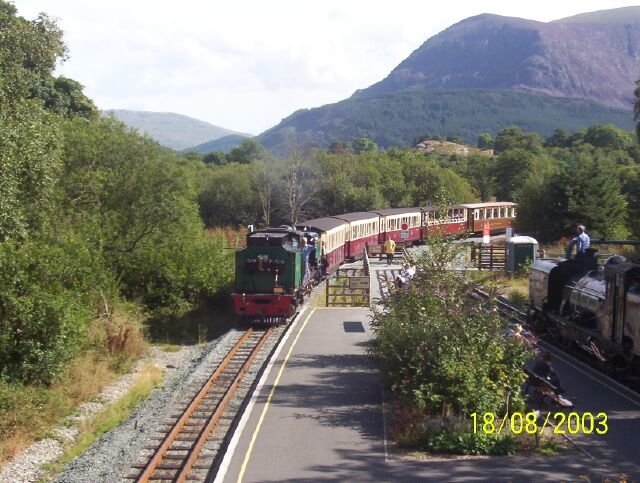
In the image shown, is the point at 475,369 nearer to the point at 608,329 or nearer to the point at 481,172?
the point at 608,329

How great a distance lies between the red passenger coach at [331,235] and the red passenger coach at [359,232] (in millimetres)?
1051

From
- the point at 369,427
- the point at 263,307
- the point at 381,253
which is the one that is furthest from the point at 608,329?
the point at 381,253

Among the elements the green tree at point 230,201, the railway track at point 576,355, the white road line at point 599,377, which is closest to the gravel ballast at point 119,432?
the railway track at point 576,355

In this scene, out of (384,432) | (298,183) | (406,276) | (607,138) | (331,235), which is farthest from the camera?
(607,138)

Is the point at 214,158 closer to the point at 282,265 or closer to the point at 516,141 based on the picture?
the point at 516,141

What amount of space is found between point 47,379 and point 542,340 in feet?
43.5

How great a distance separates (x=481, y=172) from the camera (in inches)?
3398

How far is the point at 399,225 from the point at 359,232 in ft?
23.1

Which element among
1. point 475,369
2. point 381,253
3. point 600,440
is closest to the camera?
point 600,440

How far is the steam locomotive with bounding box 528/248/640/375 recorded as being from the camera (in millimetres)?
14805

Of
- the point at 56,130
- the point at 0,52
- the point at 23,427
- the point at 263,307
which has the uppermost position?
the point at 0,52

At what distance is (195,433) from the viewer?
46.0ft

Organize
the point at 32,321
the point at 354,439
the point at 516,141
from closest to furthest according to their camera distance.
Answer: the point at 354,439
the point at 32,321
the point at 516,141

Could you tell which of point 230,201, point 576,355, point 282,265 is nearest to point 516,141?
point 230,201
